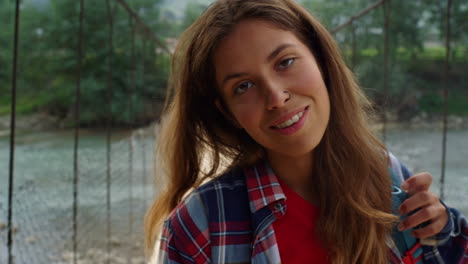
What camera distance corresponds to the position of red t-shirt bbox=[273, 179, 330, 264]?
596mm

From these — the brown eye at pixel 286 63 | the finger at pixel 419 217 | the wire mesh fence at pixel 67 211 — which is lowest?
the wire mesh fence at pixel 67 211

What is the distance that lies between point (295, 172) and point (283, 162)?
0.07ft

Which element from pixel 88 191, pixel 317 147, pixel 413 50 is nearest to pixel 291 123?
pixel 317 147

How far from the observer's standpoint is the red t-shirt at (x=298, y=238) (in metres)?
0.60

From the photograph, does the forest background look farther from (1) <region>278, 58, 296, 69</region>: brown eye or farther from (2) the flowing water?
(1) <region>278, 58, 296, 69</region>: brown eye

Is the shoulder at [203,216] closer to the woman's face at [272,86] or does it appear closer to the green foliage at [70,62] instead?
the woman's face at [272,86]

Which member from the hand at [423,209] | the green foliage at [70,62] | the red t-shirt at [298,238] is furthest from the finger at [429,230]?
the green foliage at [70,62]

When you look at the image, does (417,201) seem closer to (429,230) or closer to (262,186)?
(429,230)

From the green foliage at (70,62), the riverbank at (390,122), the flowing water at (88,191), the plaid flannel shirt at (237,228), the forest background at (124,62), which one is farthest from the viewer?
the green foliage at (70,62)

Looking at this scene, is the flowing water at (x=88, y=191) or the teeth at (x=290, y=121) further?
the flowing water at (x=88, y=191)

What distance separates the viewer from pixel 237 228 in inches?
23.0

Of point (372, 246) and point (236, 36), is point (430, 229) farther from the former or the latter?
point (236, 36)

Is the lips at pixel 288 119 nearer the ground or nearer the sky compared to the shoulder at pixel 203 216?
nearer the sky

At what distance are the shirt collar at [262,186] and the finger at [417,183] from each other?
0.17 m
